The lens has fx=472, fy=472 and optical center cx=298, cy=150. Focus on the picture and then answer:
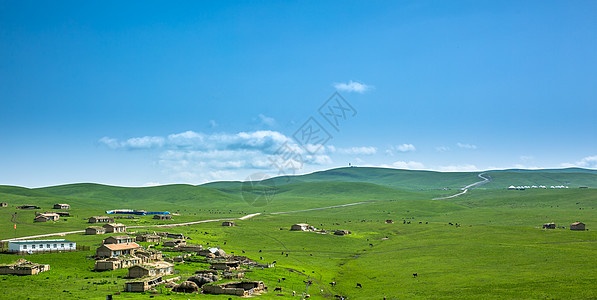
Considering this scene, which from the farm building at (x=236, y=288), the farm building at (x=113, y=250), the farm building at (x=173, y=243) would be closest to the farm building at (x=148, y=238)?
the farm building at (x=173, y=243)

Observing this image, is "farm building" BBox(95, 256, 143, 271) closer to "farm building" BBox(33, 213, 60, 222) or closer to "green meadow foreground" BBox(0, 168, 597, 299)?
"green meadow foreground" BBox(0, 168, 597, 299)

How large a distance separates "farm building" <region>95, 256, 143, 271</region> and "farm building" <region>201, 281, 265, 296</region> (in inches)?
654

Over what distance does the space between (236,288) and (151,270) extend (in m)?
13.1

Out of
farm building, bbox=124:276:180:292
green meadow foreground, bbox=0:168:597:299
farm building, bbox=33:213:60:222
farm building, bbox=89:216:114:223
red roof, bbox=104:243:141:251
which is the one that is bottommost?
green meadow foreground, bbox=0:168:597:299

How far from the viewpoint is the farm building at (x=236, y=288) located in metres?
61.6

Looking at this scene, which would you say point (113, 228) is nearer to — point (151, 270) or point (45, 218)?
point (45, 218)

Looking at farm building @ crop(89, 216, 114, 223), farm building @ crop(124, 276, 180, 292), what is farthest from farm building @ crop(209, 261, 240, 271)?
farm building @ crop(89, 216, 114, 223)

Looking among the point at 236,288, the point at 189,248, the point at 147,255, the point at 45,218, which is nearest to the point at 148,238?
the point at 189,248

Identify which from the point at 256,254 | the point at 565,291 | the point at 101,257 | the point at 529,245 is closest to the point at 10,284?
the point at 101,257

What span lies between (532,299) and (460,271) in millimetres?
21311

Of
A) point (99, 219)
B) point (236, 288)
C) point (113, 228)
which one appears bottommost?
point (236, 288)

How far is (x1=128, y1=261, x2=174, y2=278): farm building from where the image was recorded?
215 feet

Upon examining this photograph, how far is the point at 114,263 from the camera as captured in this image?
70.5m

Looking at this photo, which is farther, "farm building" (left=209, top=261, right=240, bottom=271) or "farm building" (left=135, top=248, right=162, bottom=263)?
"farm building" (left=135, top=248, right=162, bottom=263)
